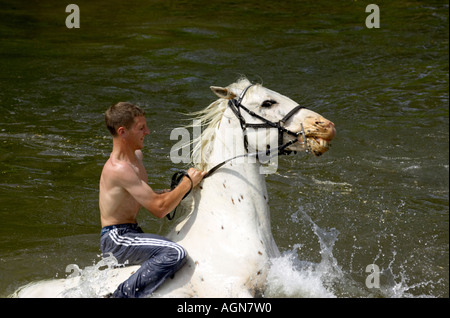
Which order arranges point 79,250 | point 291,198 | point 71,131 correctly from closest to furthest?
point 79,250
point 291,198
point 71,131

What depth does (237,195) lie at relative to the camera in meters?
4.44

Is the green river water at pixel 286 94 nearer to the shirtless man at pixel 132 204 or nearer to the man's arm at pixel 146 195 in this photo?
the shirtless man at pixel 132 204

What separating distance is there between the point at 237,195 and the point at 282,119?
611 mm

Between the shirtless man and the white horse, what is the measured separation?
0.13 meters

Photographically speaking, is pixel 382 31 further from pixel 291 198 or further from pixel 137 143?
pixel 137 143

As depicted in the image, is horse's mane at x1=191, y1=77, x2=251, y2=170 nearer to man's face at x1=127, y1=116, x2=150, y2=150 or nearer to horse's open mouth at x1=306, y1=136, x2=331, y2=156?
man's face at x1=127, y1=116, x2=150, y2=150

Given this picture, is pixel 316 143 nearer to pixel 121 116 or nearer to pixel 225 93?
pixel 225 93

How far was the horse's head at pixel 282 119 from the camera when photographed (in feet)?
14.2

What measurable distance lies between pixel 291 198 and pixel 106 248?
3413 mm

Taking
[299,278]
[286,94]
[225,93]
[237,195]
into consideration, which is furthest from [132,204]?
[286,94]

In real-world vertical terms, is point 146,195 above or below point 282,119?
below

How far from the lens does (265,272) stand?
14.3 feet

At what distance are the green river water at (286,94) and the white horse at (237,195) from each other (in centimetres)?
24

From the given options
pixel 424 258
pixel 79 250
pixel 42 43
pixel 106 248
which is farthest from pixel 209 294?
pixel 42 43
